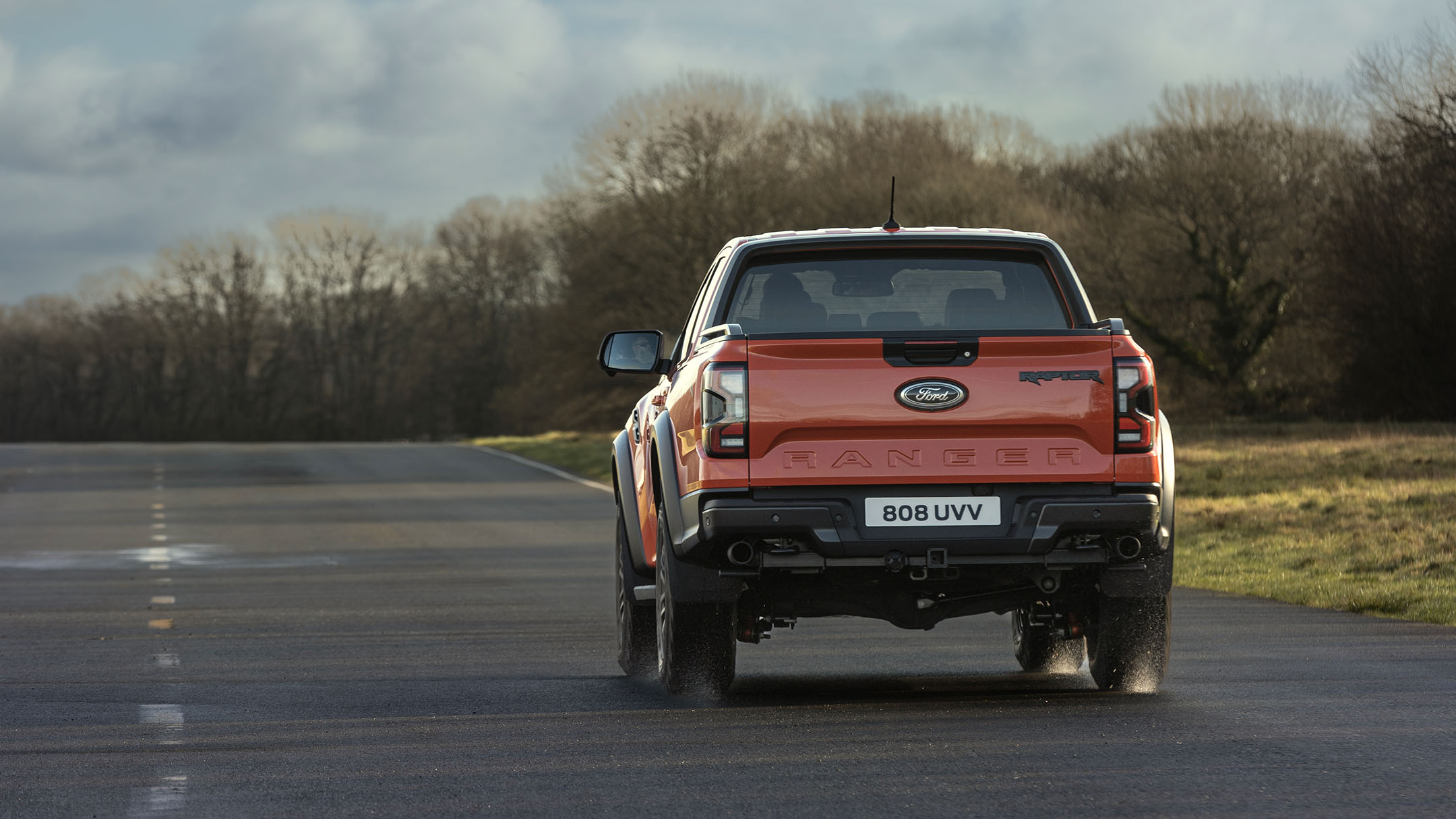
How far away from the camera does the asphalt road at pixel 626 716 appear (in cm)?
597

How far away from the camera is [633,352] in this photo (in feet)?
31.0

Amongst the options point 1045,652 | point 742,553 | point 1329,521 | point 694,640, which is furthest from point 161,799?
point 1329,521

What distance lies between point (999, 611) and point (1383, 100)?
40.7 m

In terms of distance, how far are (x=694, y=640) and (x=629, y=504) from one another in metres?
1.30

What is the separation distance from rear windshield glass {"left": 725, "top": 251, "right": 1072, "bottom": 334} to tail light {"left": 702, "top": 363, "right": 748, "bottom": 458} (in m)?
0.95

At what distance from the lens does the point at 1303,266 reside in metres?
54.9

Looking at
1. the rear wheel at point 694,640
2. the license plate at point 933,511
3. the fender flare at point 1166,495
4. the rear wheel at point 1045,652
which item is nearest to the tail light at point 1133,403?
the fender flare at point 1166,495

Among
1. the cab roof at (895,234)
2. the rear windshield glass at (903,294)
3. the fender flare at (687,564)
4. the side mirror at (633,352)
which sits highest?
the cab roof at (895,234)

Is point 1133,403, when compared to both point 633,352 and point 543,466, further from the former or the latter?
point 543,466

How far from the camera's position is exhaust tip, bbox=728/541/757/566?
754 centimetres

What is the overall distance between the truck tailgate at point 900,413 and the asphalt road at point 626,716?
3.22ft

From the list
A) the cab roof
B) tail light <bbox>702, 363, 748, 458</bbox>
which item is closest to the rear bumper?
tail light <bbox>702, 363, 748, 458</bbox>

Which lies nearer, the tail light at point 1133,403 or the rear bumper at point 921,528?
the rear bumper at point 921,528

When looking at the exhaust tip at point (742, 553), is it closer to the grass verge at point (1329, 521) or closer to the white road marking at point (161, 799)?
the white road marking at point (161, 799)
